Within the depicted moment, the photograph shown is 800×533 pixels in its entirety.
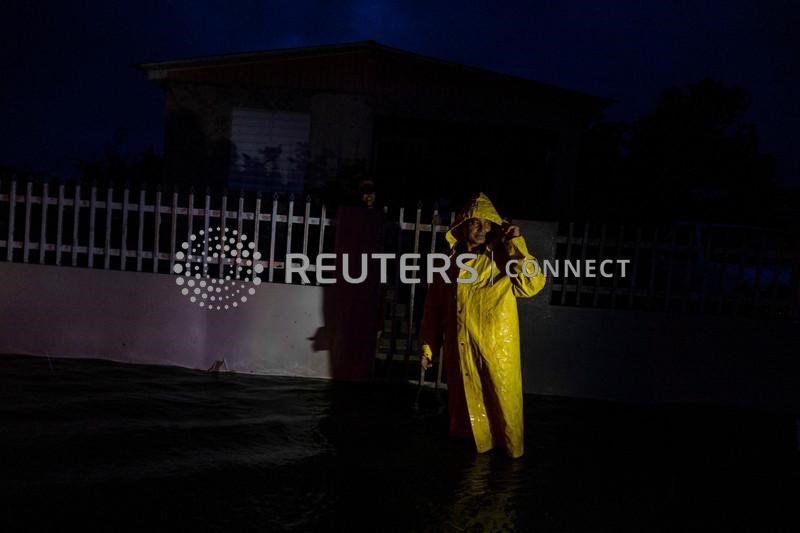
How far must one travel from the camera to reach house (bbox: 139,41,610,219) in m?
11.2

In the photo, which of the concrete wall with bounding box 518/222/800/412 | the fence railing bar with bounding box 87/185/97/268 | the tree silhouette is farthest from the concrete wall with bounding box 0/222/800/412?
the tree silhouette

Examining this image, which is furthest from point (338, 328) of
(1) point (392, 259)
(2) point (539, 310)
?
(2) point (539, 310)

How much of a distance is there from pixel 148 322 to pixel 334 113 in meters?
6.41

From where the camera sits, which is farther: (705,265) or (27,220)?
(27,220)

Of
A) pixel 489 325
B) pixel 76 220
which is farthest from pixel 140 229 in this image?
pixel 489 325

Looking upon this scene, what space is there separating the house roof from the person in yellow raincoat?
7564 millimetres

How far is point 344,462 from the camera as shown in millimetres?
4105

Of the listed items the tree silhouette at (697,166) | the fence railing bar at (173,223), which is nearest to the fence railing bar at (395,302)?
the fence railing bar at (173,223)

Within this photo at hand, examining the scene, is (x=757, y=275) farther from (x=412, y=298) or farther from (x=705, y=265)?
(x=412, y=298)

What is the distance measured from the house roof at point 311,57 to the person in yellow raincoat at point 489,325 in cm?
756

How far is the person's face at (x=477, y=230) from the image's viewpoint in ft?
14.1

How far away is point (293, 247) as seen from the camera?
6895 mm

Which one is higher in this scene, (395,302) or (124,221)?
(124,221)

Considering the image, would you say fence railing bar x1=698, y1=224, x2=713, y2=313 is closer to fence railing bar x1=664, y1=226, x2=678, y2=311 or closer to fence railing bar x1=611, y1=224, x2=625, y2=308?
fence railing bar x1=664, y1=226, x2=678, y2=311
